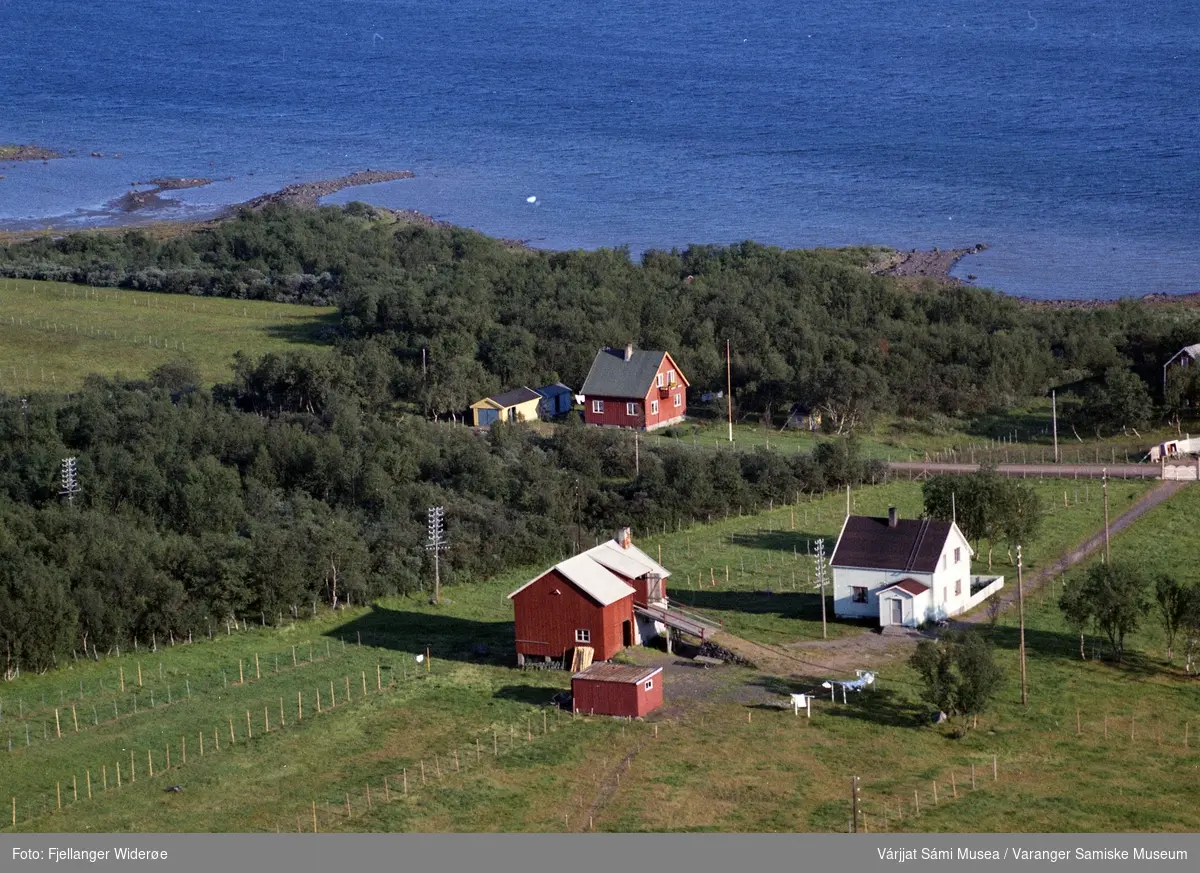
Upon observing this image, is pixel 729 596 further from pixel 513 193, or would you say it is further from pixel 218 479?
pixel 513 193

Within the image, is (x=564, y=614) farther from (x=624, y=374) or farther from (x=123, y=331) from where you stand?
(x=123, y=331)

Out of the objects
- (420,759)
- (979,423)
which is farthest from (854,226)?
(420,759)

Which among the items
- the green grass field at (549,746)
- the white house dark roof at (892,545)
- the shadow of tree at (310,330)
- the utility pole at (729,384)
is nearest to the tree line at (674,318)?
the utility pole at (729,384)

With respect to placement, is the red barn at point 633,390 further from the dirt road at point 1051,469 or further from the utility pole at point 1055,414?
the utility pole at point 1055,414

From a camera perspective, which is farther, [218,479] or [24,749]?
[218,479]

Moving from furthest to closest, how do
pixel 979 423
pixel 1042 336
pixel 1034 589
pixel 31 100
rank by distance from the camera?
pixel 31 100, pixel 1042 336, pixel 979 423, pixel 1034 589
